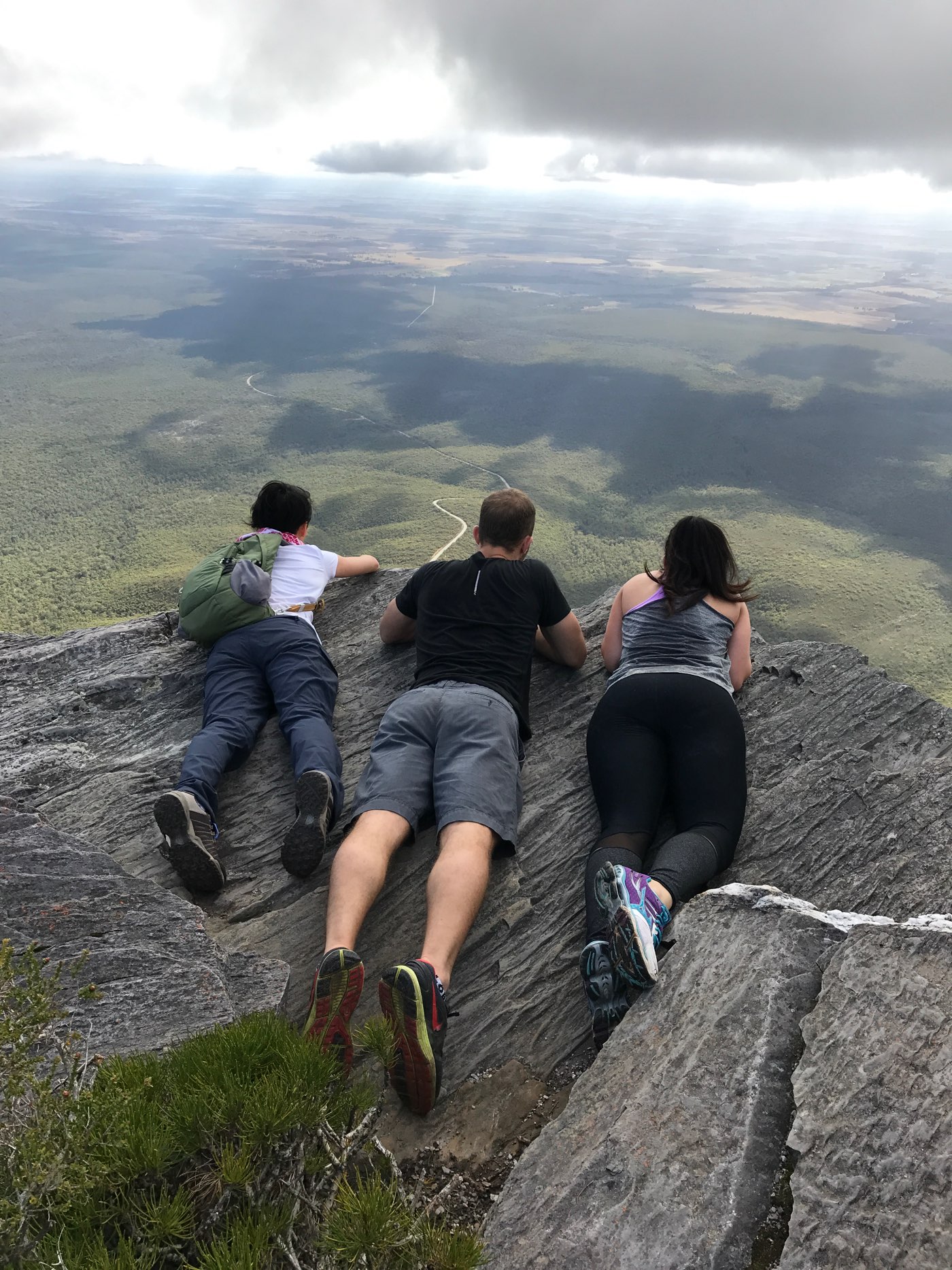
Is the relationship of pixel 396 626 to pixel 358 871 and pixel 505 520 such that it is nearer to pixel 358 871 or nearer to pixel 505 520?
pixel 505 520

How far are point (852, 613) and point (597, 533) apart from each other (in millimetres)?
43071

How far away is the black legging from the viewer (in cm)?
519

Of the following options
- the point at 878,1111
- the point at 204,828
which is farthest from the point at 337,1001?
the point at 878,1111

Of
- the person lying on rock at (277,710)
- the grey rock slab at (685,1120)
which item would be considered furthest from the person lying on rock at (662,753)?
the person lying on rock at (277,710)

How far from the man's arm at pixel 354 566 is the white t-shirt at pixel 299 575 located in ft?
1.35

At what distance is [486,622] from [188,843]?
2979 mm

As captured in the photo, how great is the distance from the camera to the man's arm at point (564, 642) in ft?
24.7

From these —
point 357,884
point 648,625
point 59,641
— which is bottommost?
point 59,641

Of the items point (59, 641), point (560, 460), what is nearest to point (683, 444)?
point (560, 460)

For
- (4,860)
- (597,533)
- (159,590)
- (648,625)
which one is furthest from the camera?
(597,533)

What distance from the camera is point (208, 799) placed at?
21.1ft

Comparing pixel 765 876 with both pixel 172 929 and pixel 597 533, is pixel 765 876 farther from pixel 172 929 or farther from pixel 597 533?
pixel 597 533

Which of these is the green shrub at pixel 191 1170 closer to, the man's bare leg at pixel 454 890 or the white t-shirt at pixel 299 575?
the man's bare leg at pixel 454 890

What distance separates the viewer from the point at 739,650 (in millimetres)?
6875
